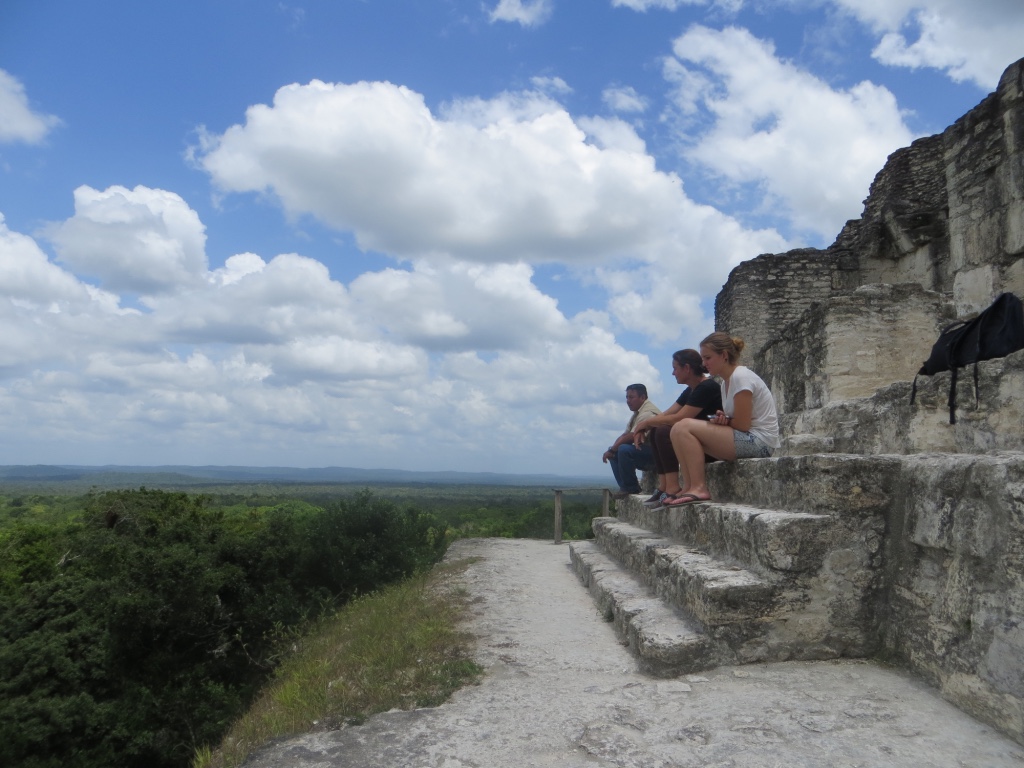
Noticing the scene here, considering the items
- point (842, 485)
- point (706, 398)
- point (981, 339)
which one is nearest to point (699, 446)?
point (706, 398)

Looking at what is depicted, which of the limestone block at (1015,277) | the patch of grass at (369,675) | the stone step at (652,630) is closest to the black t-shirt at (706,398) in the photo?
the stone step at (652,630)

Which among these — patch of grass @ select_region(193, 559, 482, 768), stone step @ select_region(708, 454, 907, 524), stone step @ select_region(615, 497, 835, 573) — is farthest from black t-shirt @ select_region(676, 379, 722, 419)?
patch of grass @ select_region(193, 559, 482, 768)

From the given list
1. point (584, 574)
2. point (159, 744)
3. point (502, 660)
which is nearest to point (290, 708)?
point (502, 660)

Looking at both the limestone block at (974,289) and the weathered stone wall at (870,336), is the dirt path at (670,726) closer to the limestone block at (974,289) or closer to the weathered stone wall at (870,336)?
the limestone block at (974,289)

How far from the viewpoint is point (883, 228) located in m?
11.4

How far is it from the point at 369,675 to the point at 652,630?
1.39 m

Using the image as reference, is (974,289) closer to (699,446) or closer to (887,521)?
(699,446)

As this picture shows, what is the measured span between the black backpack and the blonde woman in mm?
1147

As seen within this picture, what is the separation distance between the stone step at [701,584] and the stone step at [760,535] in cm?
9

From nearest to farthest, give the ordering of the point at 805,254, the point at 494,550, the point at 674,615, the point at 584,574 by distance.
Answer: the point at 674,615 → the point at 584,574 → the point at 494,550 → the point at 805,254

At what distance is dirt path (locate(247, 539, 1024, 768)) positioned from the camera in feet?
7.71

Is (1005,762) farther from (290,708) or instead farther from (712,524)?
(290,708)

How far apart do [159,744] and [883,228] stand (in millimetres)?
11642

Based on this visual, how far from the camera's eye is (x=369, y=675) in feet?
11.7
